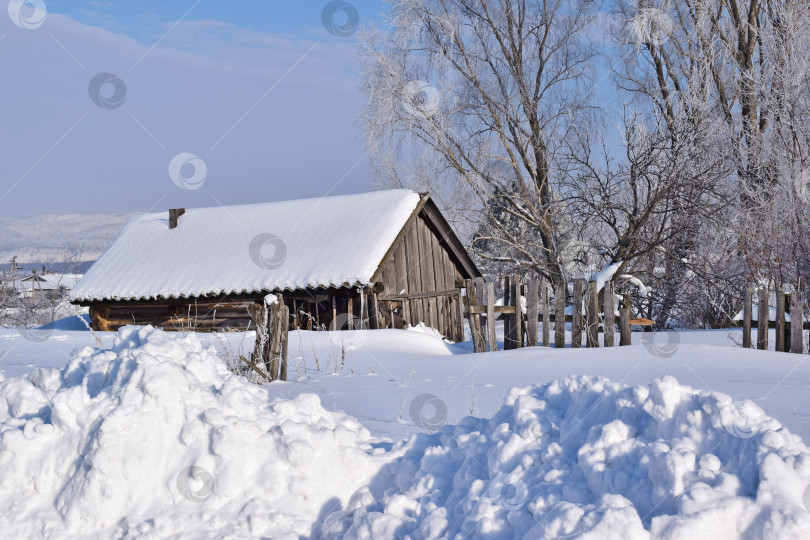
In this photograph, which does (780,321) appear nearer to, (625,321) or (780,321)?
(780,321)

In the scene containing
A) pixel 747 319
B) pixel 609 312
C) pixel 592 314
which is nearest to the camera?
pixel 609 312

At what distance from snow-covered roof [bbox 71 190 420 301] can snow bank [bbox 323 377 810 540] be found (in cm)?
1018

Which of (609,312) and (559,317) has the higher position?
(609,312)

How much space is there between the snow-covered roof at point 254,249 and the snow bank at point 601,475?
33.4ft

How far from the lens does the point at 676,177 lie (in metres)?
16.8

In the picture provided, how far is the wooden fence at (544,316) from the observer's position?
10.6 metres

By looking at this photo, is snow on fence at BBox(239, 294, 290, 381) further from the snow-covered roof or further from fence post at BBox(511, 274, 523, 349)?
the snow-covered roof

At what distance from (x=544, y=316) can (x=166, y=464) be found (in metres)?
8.73

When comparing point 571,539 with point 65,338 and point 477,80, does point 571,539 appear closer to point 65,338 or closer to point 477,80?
point 65,338

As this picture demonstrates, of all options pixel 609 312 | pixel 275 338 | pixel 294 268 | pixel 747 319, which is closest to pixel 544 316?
pixel 609 312

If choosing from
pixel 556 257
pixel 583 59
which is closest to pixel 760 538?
pixel 556 257

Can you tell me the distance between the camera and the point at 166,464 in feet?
10.1

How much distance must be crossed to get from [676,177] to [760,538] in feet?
52.5

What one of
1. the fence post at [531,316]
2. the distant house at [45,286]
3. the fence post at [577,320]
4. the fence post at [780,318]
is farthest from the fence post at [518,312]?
the distant house at [45,286]
